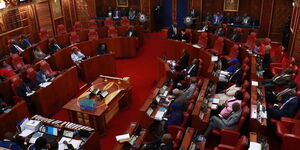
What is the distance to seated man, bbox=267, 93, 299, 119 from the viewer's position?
6.24 m

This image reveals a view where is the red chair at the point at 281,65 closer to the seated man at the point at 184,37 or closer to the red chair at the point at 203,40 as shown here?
the red chair at the point at 203,40

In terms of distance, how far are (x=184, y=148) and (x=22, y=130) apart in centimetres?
371

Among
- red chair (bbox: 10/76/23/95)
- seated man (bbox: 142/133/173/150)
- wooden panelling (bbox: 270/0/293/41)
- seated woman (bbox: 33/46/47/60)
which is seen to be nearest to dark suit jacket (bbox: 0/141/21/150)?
seated man (bbox: 142/133/173/150)

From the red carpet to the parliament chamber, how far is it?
4 centimetres

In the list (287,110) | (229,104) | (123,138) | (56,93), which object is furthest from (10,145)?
(287,110)

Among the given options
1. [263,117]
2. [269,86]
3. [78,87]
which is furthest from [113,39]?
[263,117]

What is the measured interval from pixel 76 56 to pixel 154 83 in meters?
2.95

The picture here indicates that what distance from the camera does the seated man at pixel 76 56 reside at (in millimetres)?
10039

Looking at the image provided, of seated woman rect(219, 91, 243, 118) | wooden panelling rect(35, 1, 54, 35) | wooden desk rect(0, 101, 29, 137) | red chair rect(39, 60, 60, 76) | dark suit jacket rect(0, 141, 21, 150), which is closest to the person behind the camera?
dark suit jacket rect(0, 141, 21, 150)

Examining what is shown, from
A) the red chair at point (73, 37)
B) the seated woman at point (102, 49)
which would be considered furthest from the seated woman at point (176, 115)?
the red chair at point (73, 37)

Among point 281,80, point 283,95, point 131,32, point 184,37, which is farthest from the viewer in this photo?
point 131,32

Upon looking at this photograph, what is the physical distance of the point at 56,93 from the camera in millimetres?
8438

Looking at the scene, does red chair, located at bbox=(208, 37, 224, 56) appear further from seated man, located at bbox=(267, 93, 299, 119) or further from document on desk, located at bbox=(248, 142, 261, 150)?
document on desk, located at bbox=(248, 142, 261, 150)

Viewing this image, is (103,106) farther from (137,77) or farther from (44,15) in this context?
(44,15)
